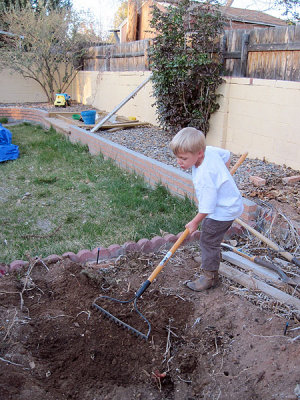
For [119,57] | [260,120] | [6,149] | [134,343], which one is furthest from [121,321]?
[119,57]

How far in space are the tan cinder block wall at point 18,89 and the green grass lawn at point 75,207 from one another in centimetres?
942

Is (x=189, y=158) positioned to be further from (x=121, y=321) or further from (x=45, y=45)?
(x=45, y=45)

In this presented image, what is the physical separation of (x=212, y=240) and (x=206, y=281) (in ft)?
1.30

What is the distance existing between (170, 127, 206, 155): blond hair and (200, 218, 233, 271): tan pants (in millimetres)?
669

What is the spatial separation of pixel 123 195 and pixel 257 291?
2893mm

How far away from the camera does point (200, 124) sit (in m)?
7.33

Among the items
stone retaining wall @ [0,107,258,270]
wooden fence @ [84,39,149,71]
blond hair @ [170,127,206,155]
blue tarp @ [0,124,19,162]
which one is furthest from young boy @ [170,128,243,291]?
wooden fence @ [84,39,149,71]

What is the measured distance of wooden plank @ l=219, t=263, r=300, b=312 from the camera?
2998 millimetres

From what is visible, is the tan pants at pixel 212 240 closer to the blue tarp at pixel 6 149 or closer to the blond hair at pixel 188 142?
the blond hair at pixel 188 142

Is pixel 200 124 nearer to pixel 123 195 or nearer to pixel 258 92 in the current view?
pixel 258 92

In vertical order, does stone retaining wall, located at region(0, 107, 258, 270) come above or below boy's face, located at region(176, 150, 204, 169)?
below

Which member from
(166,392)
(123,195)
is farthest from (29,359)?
(123,195)

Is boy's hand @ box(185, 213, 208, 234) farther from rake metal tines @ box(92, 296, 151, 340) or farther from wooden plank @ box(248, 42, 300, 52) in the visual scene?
wooden plank @ box(248, 42, 300, 52)

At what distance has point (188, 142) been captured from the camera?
2811 mm
